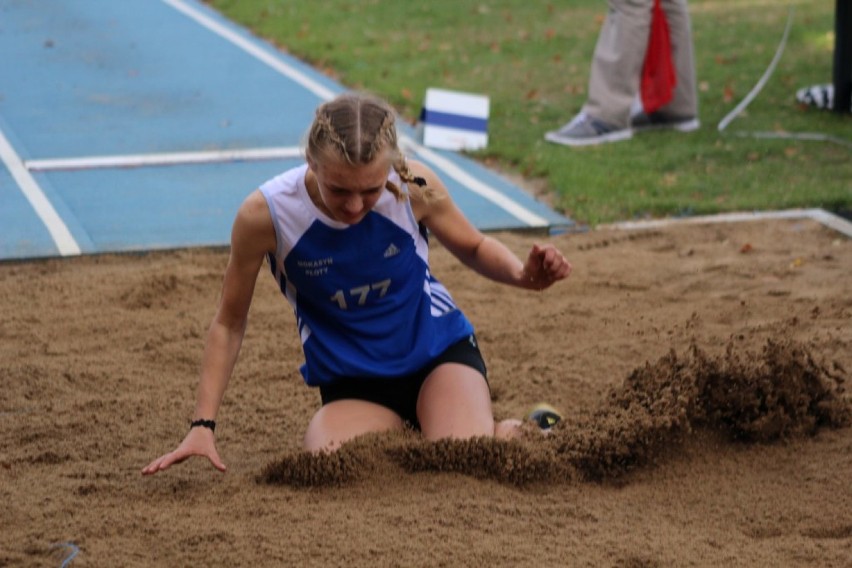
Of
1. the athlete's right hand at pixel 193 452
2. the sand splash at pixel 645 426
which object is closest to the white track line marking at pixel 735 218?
the sand splash at pixel 645 426

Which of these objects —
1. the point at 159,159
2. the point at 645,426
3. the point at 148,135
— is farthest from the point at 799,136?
the point at 645,426

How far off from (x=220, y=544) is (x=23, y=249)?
12.9 feet

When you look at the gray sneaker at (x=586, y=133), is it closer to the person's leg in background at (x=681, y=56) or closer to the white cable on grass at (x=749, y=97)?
the person's leg in background at (x=681, y=56)

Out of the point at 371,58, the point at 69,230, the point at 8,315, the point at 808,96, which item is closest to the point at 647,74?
the point at 808,96

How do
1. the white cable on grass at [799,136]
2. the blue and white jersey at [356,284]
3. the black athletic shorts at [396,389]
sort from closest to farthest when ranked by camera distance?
the blue and white jersey at [356,284], the black athletic shorts at [396,389], the white cable on grass at [799,136]

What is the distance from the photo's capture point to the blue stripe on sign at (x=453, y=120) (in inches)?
375

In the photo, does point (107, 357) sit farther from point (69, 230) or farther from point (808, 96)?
point (808, 96)

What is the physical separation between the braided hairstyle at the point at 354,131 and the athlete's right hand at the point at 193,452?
0.91 meters

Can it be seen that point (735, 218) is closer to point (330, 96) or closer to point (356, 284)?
point (356, 284)

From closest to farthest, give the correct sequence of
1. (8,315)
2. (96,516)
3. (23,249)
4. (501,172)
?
(96,516) < (8,315) < (23,249) < (501,172)

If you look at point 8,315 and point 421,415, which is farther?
point 8,315

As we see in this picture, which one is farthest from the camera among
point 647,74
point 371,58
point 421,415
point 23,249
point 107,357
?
point 371,58

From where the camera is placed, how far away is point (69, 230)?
757 cm

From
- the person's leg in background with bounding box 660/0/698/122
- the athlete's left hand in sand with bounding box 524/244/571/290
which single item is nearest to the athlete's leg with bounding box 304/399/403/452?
the athlete's left hand in sand with bounding box 524/244/571/290
